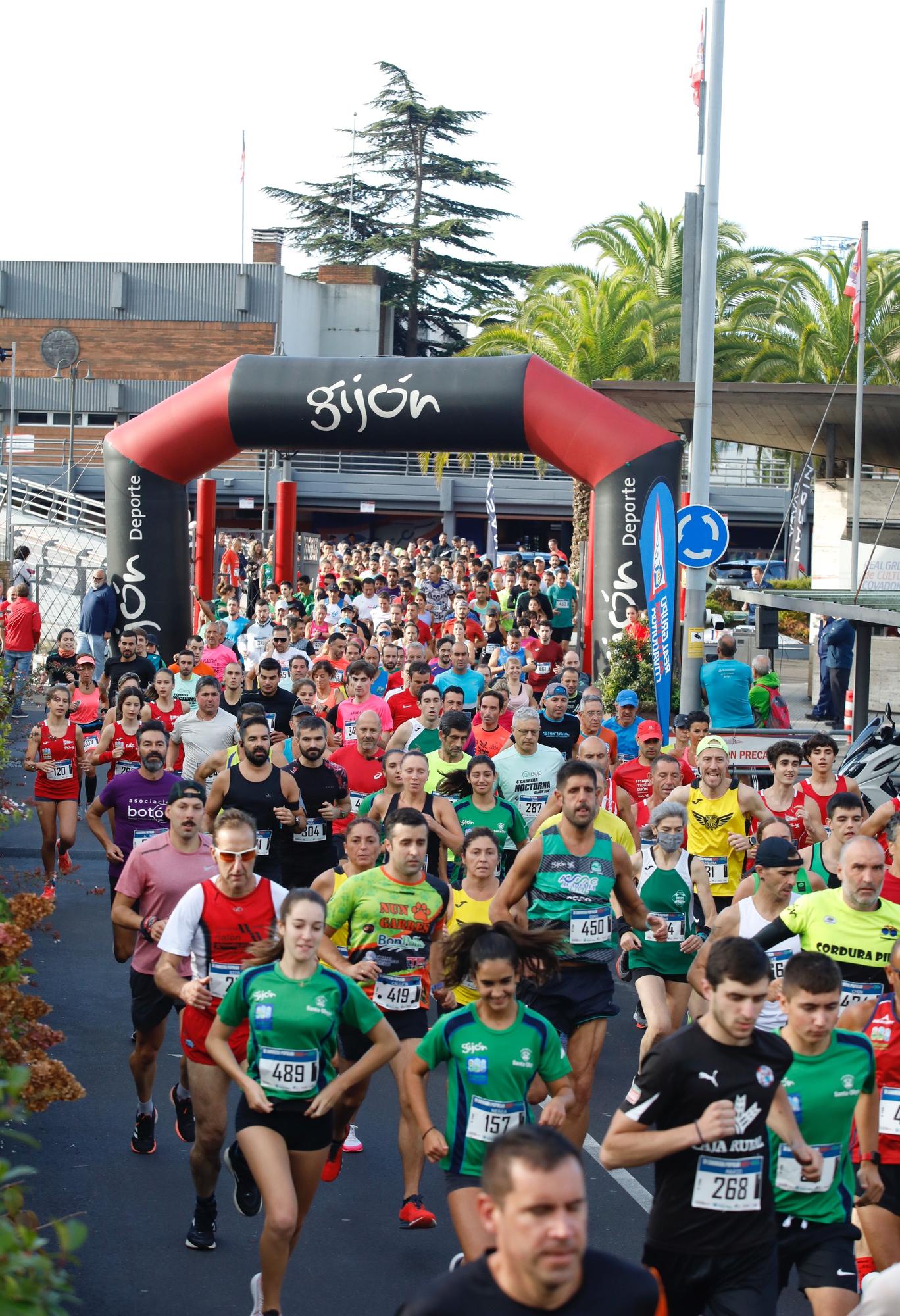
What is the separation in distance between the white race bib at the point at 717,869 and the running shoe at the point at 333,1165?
3037mm

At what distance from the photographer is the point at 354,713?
11.6 meters

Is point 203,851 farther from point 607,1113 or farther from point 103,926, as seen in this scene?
point 103,926

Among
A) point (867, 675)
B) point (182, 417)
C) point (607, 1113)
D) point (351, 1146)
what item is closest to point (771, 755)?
point (607, 1113)

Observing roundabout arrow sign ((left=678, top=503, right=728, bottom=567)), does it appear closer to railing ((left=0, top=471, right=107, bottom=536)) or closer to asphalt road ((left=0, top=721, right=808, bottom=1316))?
asphalt road ((left=0, top=721, right=808, bottom=1316))

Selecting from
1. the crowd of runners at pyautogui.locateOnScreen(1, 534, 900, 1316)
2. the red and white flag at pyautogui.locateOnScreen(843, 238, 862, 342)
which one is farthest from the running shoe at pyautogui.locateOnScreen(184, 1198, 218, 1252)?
the red and white flag at pyautogui.locateOnScreen(843, 238, 862, 342)

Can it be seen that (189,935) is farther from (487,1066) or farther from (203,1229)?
(487,1066)

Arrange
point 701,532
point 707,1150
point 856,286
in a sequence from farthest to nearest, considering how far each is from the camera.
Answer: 1. point 856,286
2. point 701,532
3. point 707,1150

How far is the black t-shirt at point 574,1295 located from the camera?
293 cm

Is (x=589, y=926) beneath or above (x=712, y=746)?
beneath

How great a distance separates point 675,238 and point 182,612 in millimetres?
18794

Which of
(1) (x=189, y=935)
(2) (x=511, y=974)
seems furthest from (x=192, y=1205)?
(2) (x=511, y=974)

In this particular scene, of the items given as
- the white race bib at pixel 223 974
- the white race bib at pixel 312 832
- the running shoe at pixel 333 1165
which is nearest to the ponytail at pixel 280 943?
the white race bib at pixel 223 974

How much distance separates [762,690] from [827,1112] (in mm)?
10281

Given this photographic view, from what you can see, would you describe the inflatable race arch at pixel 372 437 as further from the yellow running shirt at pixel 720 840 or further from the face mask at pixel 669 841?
the face mask at pixel 669 841
